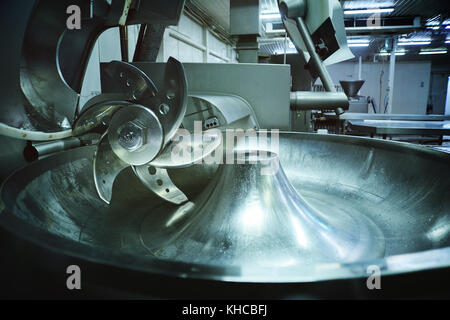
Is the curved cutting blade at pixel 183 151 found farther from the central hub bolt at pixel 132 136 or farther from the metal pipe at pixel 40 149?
the metal pipe at pixel 40 149

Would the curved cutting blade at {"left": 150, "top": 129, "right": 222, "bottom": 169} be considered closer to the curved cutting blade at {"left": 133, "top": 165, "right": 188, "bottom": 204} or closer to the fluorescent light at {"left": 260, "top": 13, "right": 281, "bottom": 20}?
the curved cutting blade at {"left": 133, "top": 165, "right": 188, "bottom": 204}

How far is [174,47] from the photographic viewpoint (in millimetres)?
4105

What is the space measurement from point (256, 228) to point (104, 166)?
0.29 metres

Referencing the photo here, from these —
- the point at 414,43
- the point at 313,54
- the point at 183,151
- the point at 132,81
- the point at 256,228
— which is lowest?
the point at 256,228

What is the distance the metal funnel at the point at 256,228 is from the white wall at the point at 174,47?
933 millimetres

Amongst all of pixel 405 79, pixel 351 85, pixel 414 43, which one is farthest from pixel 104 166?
pixel 405 79

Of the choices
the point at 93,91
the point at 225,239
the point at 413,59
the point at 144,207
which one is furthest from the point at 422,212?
the point at 413,59

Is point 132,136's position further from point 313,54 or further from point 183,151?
point 313,54

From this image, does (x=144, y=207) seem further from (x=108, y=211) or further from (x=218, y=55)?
(x=218, y=55)

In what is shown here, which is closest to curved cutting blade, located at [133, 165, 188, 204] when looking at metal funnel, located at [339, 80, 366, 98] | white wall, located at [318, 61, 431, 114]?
metal funnel, located at [339, 80, 366, 98]

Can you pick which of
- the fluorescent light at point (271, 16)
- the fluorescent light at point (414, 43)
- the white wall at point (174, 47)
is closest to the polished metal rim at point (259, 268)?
the white wall at point (174, 47)

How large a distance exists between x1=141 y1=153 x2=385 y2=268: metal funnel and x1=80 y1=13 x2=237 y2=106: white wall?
0.93 meters

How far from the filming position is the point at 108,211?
621 millimetres

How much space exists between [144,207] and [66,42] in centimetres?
35
